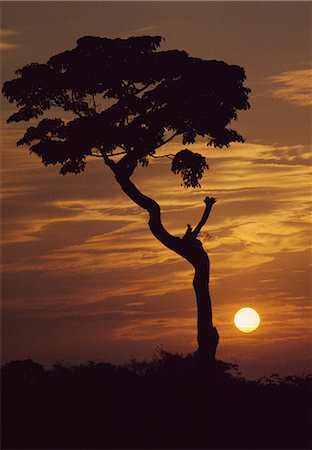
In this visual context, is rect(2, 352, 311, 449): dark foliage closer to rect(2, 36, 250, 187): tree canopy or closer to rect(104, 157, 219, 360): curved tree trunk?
rect(104, 157, 219, 360): curved tree trunk

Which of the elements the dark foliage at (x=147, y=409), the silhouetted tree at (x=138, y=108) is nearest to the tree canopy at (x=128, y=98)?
the silhouetted tree at (x=138, y=108)

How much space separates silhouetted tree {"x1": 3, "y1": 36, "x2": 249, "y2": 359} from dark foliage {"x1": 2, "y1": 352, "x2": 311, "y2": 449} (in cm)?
278

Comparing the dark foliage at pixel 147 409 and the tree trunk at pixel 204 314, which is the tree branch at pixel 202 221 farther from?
the dark foliage at pixel 147 409

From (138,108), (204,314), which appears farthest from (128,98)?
(204,314)

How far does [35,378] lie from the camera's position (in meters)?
32.3

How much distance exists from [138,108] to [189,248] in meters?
6.06

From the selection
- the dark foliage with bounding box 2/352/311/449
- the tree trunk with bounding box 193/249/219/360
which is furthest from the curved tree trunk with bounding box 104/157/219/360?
the dark foliage with bounding box 2/352/311/449

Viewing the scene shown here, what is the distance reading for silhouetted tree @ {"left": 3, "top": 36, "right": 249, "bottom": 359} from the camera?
32.7 m

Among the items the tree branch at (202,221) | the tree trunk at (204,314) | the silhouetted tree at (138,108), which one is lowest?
the tree trunk at (204,314)

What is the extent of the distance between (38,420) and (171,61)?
14.6m

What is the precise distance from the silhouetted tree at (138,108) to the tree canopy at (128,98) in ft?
0.13

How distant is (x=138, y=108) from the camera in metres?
33.0

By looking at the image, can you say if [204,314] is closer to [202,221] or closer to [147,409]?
[202,221]

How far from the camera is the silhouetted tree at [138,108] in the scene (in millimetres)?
32688
